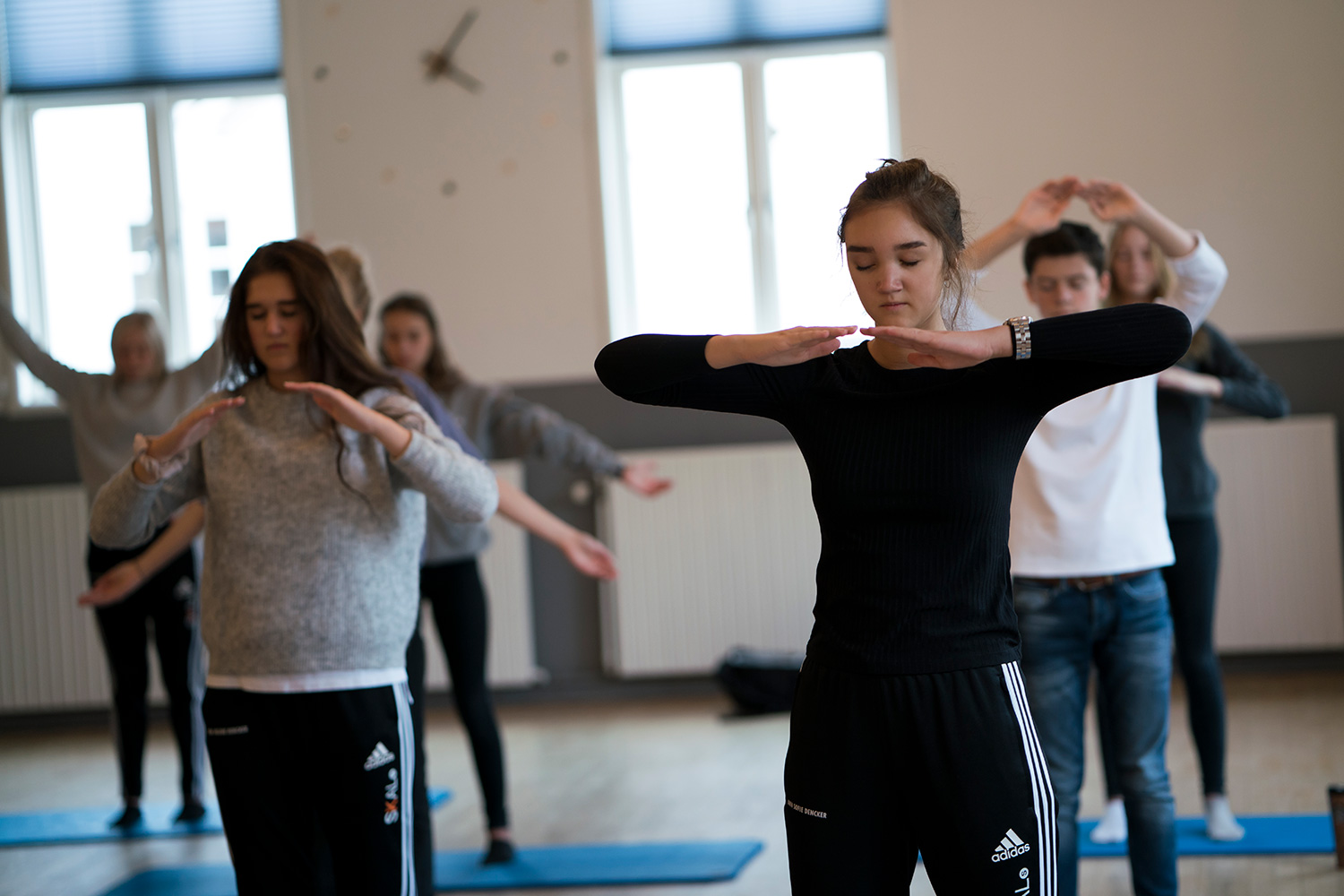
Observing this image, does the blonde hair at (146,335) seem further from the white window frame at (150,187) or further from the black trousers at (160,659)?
the white window frame at (150,187)

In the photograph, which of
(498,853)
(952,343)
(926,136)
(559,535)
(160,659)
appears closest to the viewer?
(952,343)

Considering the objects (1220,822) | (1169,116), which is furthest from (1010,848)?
(1169,116)

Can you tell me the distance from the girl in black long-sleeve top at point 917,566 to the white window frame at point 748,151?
374 centimetres

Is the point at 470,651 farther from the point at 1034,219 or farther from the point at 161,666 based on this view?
the point at 1034,219

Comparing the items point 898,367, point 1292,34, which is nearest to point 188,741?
point 898,367

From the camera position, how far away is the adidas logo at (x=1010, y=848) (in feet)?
4.45

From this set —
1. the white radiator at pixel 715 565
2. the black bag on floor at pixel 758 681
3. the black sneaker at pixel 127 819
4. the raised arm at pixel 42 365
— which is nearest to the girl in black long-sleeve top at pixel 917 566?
the raised arm at pixel 42 365

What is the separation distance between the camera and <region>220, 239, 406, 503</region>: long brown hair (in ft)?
6.55

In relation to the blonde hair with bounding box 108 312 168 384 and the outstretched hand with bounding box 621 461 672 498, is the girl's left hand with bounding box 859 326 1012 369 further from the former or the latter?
the blonde hair with bounding box 108 312 168 384

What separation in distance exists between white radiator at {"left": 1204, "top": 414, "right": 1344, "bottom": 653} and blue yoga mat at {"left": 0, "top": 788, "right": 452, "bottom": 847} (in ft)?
10.1

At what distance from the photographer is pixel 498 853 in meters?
3.20

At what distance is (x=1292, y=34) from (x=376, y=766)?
176 inches

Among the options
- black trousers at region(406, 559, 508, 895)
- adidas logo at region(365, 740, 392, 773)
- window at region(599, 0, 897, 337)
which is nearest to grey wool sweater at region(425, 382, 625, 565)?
black trousers at region(406, 559, 508, 895)

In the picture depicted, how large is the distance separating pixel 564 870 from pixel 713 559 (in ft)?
6.91
